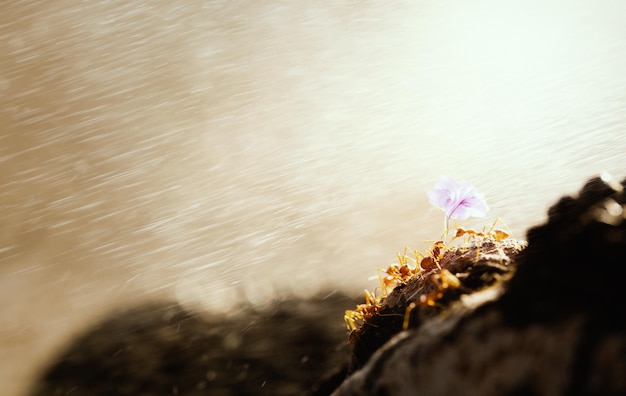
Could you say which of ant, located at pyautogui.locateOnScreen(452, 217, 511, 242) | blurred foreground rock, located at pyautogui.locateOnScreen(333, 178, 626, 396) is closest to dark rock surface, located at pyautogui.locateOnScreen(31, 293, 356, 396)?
ant, located at pyautogui.locateOnScreen(452, 217, 511, 242)

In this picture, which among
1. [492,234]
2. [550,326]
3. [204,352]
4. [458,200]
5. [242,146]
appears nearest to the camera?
[550,326]

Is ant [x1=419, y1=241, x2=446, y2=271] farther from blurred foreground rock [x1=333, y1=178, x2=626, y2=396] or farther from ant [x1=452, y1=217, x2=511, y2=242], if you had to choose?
blurred foreground rock [x1=333, y1=178, x2=626, y2=396]

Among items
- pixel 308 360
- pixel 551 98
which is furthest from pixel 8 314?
pixel 551 98

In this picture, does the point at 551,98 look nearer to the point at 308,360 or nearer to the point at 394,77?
the point at 394,77

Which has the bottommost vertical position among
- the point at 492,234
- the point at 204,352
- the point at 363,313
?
the point at 204,352

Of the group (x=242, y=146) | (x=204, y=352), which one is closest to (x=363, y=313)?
(x=204, y=352)

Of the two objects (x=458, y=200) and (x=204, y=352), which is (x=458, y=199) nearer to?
(x=458, y=200)

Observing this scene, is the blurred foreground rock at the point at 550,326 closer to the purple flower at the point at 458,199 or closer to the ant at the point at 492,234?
the ant at the point at 492,234
